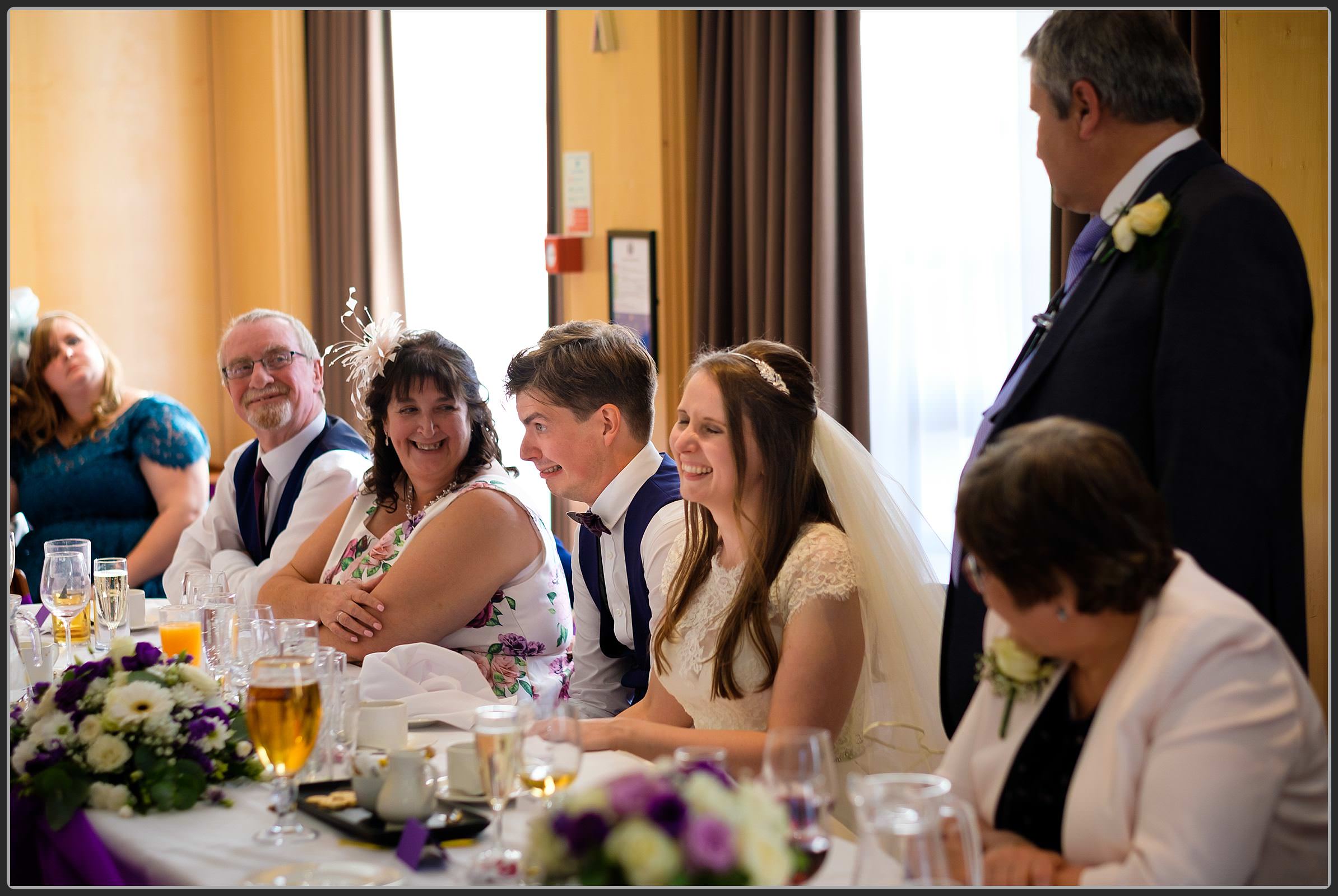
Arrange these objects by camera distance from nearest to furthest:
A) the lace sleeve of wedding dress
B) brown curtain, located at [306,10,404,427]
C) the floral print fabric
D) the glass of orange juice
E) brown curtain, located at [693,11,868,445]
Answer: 1. the lace sleeve of wedding dress
2. the glass of orange juice
3. the floral print fabric
4. brown curtain, located at [693,11,868,445]
5. brown curtain, located at [306,10,404,427]

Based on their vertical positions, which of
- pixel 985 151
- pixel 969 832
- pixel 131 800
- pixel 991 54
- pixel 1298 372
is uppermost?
pixel 991 54

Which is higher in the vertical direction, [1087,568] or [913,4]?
[913,4]

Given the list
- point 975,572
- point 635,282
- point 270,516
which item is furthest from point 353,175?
point 975,572

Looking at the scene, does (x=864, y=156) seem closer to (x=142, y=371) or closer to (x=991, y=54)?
(x=991, y=54)

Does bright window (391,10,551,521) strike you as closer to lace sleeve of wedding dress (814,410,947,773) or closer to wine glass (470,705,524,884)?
lace sleeve of wedding dress (814,410,947,773)

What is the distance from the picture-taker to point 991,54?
12.4ft

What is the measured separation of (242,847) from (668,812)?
0.70m

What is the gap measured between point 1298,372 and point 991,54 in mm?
2362

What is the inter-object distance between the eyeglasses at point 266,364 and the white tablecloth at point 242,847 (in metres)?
2.14

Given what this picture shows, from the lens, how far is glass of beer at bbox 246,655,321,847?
150cm

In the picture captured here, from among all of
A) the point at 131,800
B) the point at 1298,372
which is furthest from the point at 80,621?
the point at 1298,372

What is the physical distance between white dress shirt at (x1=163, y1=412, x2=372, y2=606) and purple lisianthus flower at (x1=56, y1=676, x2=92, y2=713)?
1468mm

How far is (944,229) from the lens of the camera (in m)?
3.96

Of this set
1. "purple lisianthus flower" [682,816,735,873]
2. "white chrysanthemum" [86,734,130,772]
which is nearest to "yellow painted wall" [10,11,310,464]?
"white chrysanthemum" [86,734,130,772]
